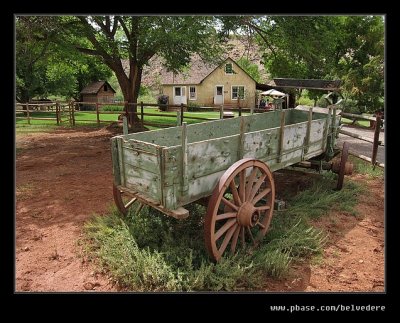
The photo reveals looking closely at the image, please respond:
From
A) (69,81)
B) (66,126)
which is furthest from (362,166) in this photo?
(69,81)

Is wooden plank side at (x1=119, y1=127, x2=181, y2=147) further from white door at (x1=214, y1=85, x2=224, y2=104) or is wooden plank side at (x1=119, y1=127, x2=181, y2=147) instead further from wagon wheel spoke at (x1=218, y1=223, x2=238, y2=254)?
white door at (x1=214, y1=85, x2=224, y2=104)

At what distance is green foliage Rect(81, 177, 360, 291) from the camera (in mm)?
3359

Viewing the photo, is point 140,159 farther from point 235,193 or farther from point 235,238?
point 235,238

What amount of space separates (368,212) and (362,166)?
2575mm

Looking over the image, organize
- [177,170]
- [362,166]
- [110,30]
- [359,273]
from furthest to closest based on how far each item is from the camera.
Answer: [110,30], [362,166], [359,273], [177,170]

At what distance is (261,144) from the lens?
4.19 metres

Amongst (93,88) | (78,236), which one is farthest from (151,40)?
(93,88)

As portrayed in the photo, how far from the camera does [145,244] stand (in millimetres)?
3963

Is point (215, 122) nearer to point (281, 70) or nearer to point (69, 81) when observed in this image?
point (281, 70)

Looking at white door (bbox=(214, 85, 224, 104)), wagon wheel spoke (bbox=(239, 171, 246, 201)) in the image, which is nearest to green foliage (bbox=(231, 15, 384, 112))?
wagon wheel spoke (bbox=(239, 171, 246, 201))

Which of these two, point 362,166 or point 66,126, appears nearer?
point 362,166

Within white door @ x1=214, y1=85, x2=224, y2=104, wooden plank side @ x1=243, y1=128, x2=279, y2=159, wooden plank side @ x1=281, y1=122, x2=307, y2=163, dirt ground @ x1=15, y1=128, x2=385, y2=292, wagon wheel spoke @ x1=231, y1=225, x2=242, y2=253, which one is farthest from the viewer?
white door @ x1=214, y1=85, x2=224, y2=104

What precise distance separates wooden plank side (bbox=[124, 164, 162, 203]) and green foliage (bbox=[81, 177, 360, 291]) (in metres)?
0.60

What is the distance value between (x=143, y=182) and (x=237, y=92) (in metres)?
27.3
